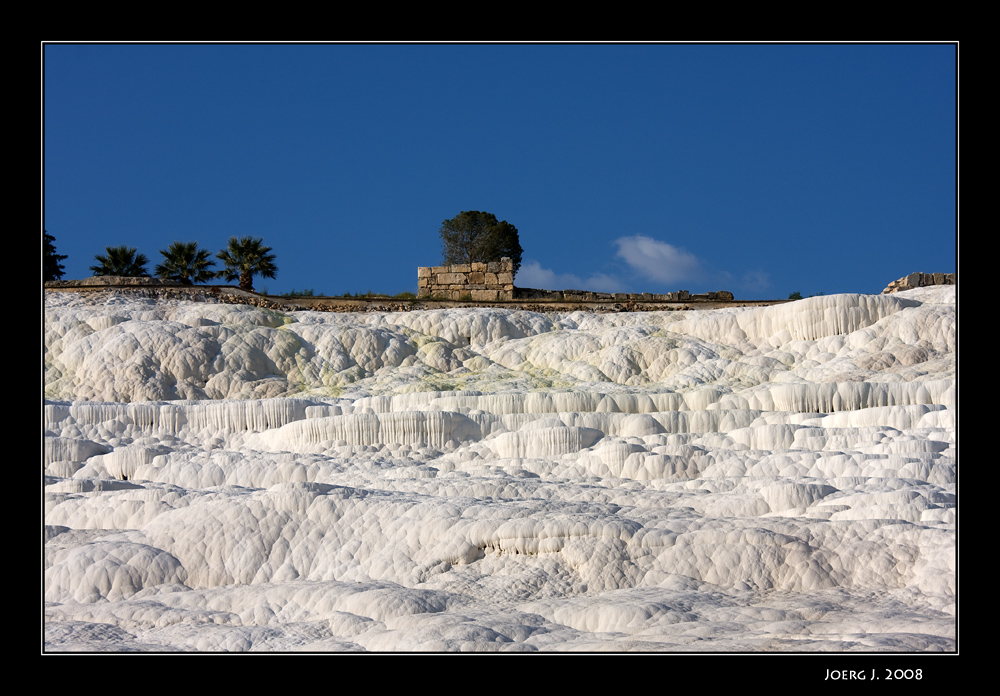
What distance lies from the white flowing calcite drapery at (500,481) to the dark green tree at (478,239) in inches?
945

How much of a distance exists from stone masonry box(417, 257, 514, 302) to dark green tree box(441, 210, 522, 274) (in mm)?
18260

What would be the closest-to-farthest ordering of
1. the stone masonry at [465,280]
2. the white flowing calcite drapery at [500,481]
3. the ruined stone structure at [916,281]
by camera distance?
the white flowing calcite drapery at [500,481], the ruined stone structure at [916,281], the stone masonry at [465,280]

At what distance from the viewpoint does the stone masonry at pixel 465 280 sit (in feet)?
67.6

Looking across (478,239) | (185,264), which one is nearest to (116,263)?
(185,264)

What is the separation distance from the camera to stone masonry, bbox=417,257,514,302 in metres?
20.6

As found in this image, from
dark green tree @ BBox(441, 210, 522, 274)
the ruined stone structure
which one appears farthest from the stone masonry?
dark green tree @ BBox(441, 210, 522, 274)

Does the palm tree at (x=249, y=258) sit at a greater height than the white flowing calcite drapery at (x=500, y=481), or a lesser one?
greater

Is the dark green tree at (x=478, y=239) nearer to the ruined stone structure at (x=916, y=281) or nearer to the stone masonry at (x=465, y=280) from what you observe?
the stone masonry at (x=465, y=280)

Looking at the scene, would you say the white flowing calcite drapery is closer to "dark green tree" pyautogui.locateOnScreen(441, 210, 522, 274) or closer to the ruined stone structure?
the ruined stone structure

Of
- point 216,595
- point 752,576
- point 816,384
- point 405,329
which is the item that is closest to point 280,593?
point 216,595

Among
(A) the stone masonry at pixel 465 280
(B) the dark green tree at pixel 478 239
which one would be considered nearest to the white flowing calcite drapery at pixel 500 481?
(A) the stone masonry at pixel 465 280

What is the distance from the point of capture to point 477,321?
15.9 meters

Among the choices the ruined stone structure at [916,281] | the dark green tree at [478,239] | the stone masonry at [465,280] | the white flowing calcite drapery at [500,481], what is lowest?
the white flowing calcite drapery at [500,481]
